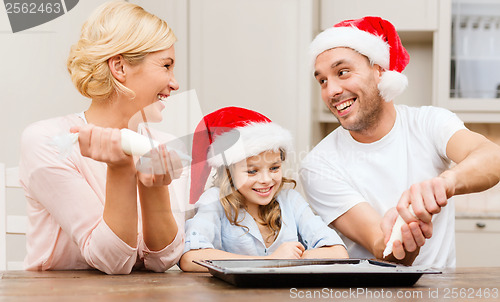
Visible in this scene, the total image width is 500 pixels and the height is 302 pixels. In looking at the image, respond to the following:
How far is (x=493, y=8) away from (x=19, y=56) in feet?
7.46

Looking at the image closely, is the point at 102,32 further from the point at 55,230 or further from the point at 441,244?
the point at 441,244

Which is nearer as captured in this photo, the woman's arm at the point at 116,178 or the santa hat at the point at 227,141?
the woman's arm at the point at 116,178

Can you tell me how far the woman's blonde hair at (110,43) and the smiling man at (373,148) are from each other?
23.5 inches

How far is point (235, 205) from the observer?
1437mm

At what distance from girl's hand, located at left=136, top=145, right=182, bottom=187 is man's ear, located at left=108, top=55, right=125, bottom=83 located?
0.34 meters

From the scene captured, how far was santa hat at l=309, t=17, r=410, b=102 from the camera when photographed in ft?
5.54

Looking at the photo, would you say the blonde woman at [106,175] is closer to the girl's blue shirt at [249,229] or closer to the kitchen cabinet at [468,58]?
the girl's blue shirt at [249,229]

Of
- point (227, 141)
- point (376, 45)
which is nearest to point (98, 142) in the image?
point (227, 141)

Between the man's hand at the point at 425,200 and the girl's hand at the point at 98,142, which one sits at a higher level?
the girl's hand at the point at 98,142

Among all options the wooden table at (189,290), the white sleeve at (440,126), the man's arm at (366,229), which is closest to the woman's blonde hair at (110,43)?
the wooden table at (189,290)

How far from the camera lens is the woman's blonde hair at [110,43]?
123 cm

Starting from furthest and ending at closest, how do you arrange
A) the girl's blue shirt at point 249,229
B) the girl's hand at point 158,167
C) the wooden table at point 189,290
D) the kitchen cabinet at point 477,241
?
the kitchen cabinet at point 477,241 < the girl's blue shirt at point 249,229 < the girl's hand at point 158,167 < the wooden table at point 189,290

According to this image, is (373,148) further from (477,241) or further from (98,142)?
(477,241)

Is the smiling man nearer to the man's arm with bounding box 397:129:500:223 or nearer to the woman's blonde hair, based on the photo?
the man's arm with bounding box 397:129:500:223
